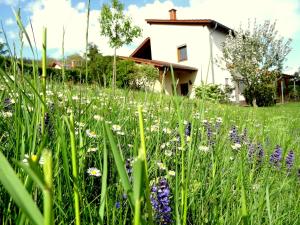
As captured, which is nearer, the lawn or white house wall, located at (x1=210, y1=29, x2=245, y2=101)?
the lawn

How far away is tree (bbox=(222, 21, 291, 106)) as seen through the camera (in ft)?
82.4

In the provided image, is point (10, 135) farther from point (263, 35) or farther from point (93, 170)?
point (263, 35)

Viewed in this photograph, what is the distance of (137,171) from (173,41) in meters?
28.5

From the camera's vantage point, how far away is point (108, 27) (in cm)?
2533

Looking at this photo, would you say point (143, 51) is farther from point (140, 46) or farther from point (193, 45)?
point (193, 45)

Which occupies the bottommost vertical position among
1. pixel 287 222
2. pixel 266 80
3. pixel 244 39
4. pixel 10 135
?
pixel 287 222


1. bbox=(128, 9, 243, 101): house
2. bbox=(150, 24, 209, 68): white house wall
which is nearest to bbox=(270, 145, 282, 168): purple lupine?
bbox=(128, 9, 243, 101): house

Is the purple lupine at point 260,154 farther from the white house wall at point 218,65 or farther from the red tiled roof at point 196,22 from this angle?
the white house wall at point 218,65

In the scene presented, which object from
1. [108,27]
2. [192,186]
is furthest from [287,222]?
[108,27]

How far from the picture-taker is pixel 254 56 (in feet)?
83.5

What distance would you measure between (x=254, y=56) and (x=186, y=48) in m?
5.54

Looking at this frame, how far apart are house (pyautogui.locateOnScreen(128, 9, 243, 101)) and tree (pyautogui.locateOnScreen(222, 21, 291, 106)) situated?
1.01 meters

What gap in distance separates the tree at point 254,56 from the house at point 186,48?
3.32 feet

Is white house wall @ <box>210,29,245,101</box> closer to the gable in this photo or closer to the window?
the window
